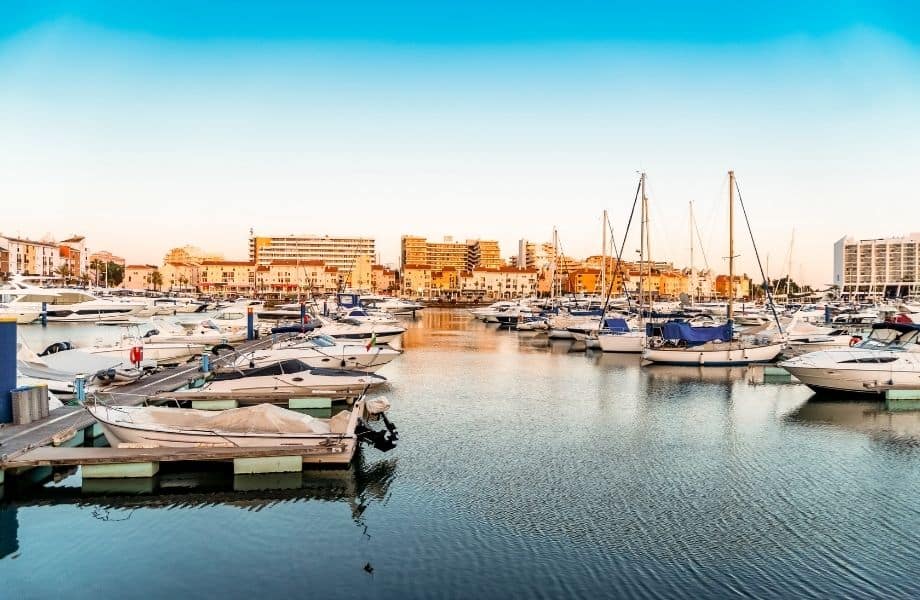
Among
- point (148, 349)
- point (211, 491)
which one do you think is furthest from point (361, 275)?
point (211, 491)

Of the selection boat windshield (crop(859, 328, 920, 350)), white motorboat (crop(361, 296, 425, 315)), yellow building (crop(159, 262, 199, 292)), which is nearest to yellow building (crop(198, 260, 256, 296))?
yellow building (crop(159, 262, 199, 292))

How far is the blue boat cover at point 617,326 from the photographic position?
46688 millimetres

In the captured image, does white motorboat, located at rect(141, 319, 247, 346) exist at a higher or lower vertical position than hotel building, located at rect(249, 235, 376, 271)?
lower

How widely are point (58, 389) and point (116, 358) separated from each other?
853cm

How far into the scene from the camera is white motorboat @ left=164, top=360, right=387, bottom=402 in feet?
76.1

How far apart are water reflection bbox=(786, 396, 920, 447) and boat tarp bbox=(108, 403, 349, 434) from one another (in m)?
16.6

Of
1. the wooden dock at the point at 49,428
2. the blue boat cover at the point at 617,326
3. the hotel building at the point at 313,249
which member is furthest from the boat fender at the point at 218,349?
the hotel building at the point at 313,249

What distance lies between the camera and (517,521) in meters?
12.7

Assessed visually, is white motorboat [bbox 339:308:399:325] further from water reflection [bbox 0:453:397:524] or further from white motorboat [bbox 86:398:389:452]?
water reflection [bbox 0:453:397:524]

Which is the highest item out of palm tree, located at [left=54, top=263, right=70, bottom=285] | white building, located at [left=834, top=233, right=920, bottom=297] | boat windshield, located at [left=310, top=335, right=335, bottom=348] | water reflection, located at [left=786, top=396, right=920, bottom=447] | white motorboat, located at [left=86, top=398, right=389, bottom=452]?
white building, located at [left=834, top=233, right=920, bottom=297]

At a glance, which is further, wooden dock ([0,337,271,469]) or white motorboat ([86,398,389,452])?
white motorboat ([86,398,389,452])

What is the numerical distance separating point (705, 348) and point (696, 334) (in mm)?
1211

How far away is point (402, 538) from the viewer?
39.5 feet

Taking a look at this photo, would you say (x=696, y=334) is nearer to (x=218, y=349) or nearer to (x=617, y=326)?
(x=617, y=326)
